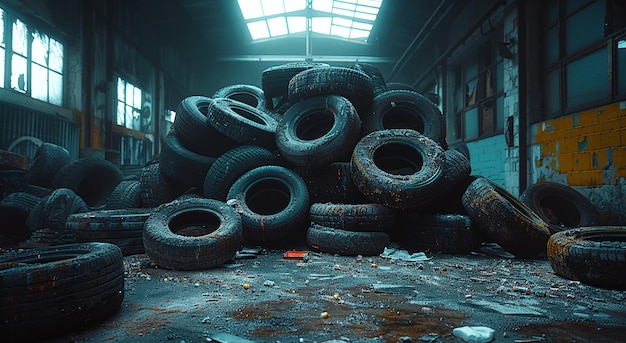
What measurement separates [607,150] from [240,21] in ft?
45.5

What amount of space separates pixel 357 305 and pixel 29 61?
8.65 metres

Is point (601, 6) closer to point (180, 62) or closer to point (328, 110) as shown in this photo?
point (328, 110)

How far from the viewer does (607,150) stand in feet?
18.6

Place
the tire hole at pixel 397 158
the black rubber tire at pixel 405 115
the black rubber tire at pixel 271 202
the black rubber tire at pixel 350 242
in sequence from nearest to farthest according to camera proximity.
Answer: the black rubber tire at pixel 350 242, the black rubber tire at pixel 271 202, the tire hole at pixel 397 158, the black rubber tire at pixel 405 115

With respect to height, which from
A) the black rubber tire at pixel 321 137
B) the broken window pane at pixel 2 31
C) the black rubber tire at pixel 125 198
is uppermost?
the broken window pane at pixel 2 31

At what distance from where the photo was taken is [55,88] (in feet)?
28.7

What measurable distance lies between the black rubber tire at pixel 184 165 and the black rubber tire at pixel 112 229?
4.78 ft

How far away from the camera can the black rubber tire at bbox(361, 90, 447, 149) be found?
21.5 feet

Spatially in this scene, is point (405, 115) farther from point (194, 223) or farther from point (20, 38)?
point (20, 38)

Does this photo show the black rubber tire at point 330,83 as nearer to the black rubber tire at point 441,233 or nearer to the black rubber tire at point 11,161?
the black rubber tire at point 441,233

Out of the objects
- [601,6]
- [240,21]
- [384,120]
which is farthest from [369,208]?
[240,21]

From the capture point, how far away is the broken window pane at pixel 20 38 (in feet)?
24.5

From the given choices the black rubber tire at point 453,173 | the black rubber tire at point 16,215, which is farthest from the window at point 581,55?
the black rubber tire at point 16,215

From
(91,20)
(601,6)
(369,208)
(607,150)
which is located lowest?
(369,208)
